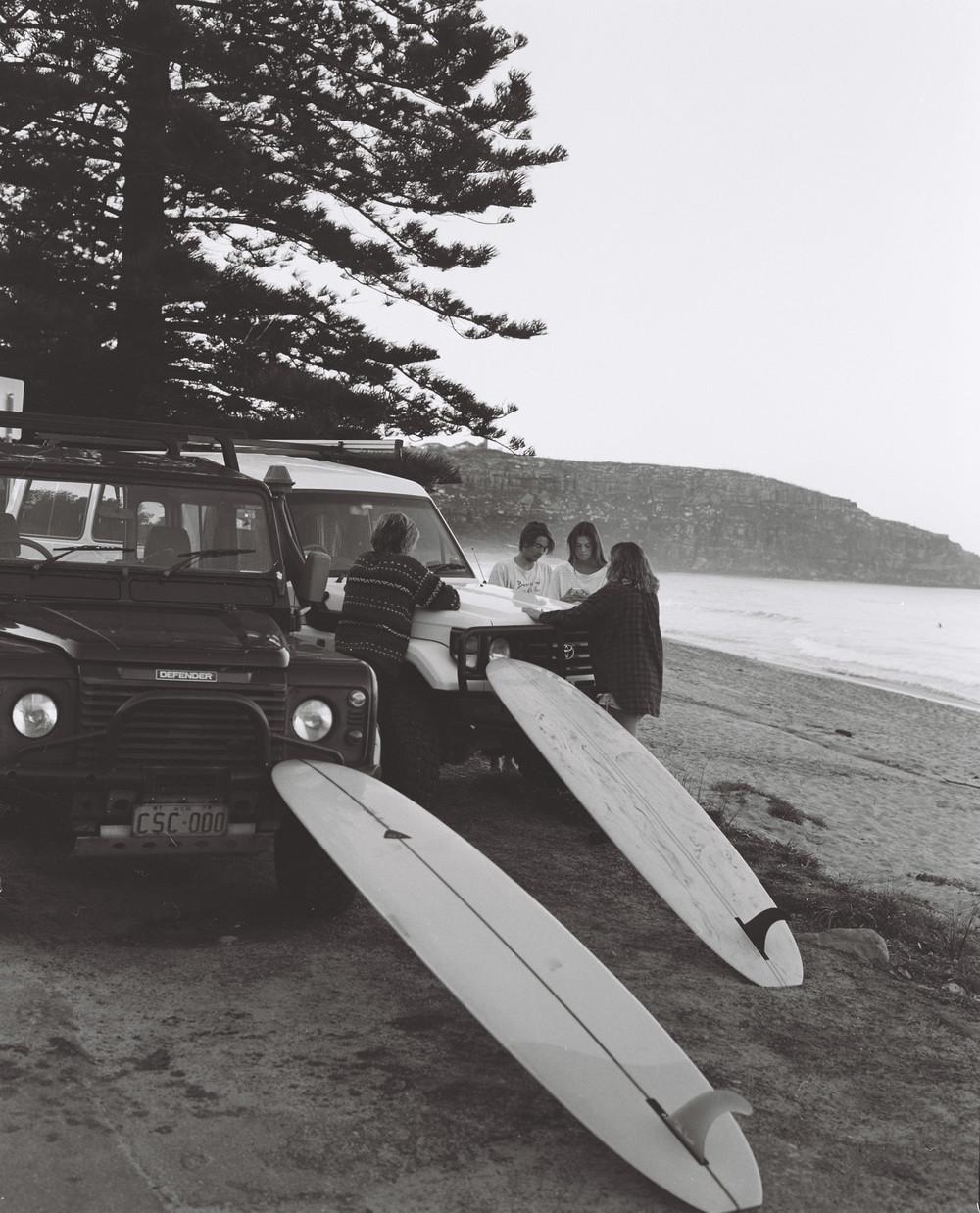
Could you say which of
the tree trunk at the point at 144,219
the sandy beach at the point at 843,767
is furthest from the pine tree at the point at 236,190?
the sandy beach at the point at 843,767

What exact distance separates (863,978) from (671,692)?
10.4 m

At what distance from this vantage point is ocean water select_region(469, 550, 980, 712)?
27125 millimetres

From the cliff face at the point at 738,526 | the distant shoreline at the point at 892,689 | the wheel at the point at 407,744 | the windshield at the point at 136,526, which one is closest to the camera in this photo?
the windshield at the point at 136,526

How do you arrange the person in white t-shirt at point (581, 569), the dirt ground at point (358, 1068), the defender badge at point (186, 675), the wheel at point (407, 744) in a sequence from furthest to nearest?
the person in white t-shirt at point (581, 569) < the wheel at point (407, 744) < the defender badge at point (186, 675) < the dirt ground at point (358, 1068)

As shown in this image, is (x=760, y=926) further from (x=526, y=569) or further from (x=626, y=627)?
(x=526, y=569)

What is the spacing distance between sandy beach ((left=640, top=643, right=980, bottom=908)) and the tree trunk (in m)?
8.58

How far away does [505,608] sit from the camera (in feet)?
23.5

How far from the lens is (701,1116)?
330 cm

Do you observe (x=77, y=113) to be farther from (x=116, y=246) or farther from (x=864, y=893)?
(x=864, y=893)

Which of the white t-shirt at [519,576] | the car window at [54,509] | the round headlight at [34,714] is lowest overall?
the round headlight at [34,714]

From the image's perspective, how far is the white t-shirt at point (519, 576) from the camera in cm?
841

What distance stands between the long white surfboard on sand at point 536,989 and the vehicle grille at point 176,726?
18cm

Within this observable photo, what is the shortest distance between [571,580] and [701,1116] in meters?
5.10

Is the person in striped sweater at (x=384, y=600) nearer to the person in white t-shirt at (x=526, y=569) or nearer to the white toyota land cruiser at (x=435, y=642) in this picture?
the white toyota land cruiser at (x=435, y=642)
